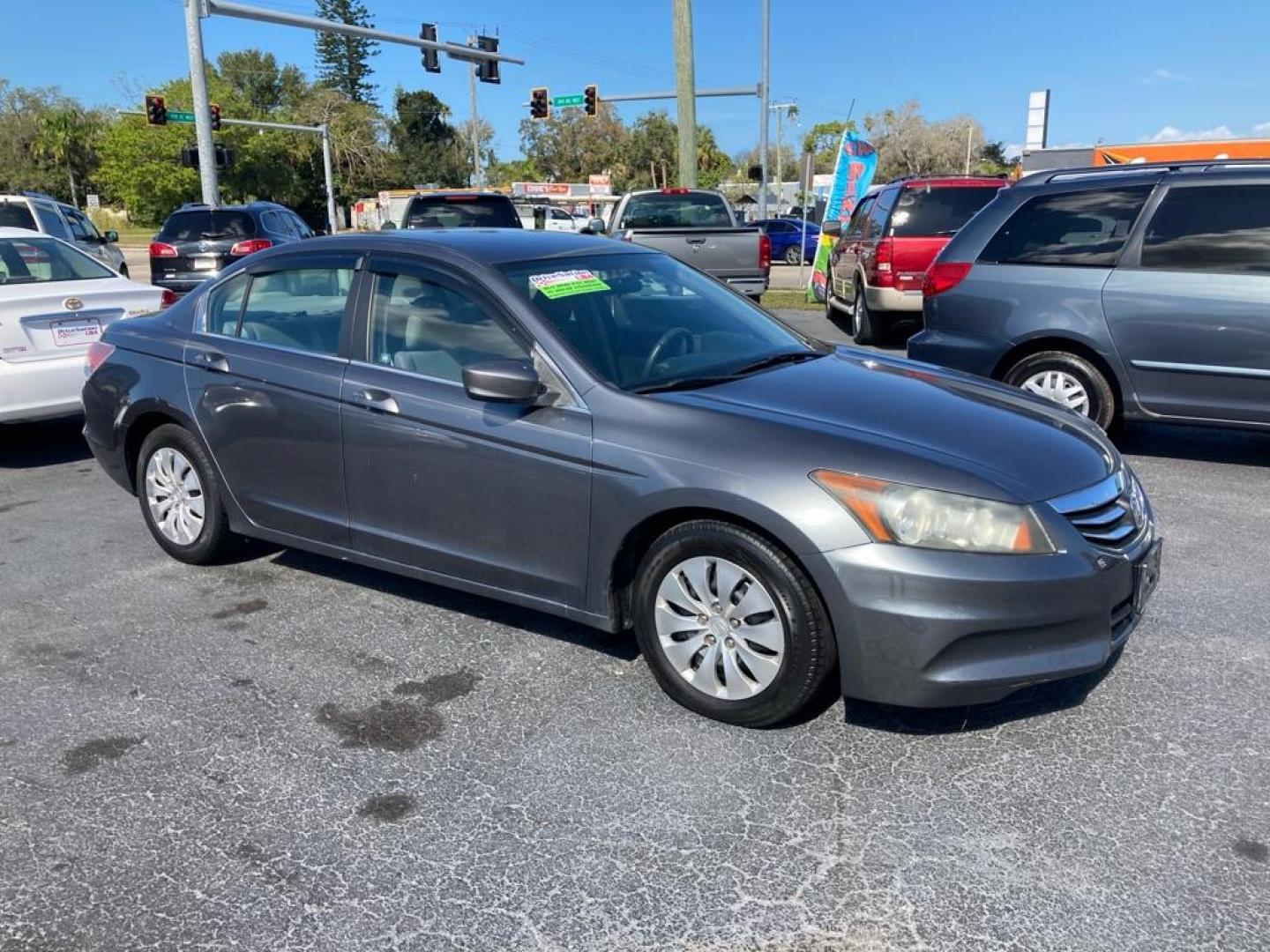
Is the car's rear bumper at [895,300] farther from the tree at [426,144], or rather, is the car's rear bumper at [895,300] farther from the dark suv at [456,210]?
the tree at [426,144]

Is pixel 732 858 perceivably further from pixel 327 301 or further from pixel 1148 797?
pixel 327 301

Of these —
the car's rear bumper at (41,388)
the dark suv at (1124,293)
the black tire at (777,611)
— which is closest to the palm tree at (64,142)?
the car's rear bumper at (41,388)

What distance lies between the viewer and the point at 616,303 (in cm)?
436

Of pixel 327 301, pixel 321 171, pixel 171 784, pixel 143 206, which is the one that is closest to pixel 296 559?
pixel 327 301

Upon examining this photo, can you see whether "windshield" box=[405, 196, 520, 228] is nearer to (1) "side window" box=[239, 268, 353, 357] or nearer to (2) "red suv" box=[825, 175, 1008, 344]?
(2) "red suv" box=[825, 175, 1008, 344]

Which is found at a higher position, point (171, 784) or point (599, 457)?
point (599, 457)

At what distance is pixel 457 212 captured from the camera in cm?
1466

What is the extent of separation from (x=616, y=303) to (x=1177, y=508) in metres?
3.56

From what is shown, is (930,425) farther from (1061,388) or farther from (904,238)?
(904,238)

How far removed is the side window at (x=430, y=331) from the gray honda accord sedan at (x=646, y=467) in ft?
0.04

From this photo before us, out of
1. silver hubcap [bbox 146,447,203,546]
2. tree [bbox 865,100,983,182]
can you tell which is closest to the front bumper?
silver hubcap [bbox 146,447,203,546]

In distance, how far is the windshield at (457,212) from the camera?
14.5 m

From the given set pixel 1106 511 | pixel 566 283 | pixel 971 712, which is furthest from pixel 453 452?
pixel 1106 511

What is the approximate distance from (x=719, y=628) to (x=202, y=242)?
14829 millimetres
